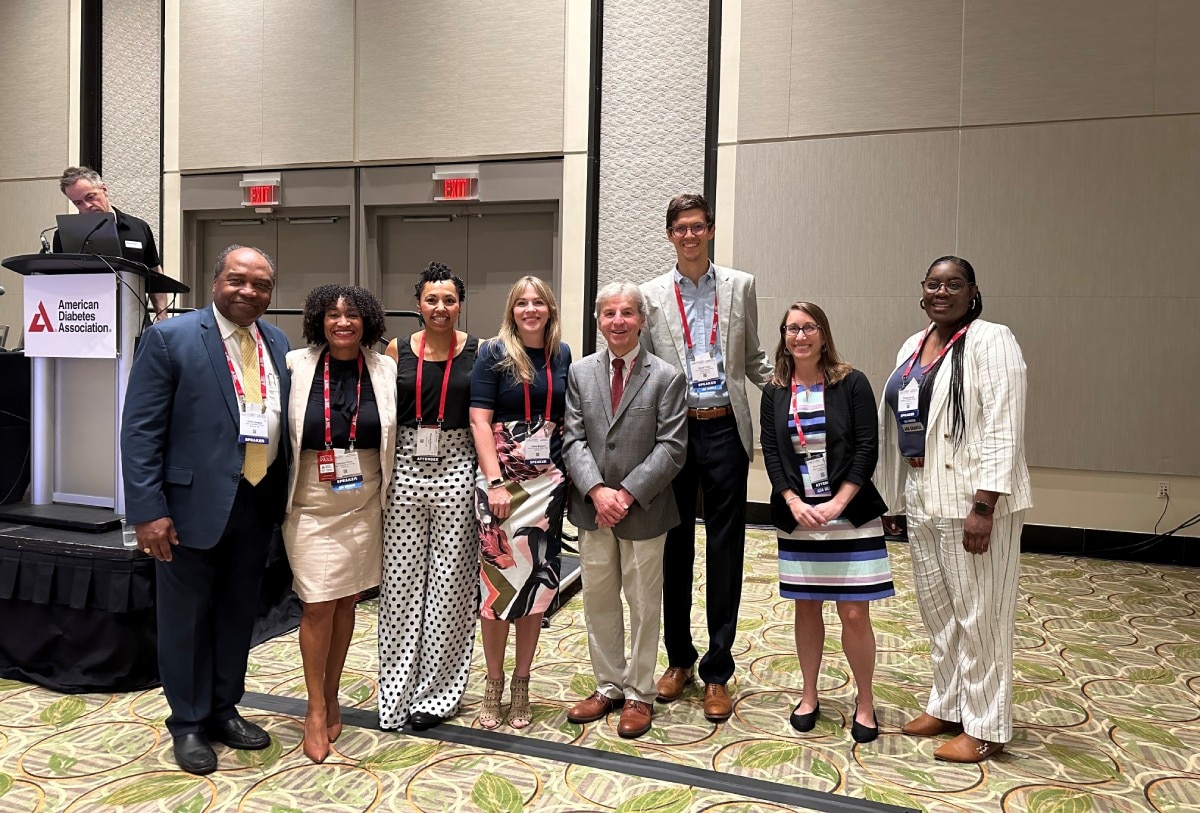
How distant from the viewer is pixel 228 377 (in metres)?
2.51

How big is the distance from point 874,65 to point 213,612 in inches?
211

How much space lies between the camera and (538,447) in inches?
108

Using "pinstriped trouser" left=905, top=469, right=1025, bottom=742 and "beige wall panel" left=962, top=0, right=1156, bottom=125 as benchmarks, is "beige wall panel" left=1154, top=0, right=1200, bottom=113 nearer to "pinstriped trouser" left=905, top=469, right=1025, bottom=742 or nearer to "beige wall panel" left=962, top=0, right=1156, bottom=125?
"beige wall panel" left=962, top=0, right=1156, bottom=125

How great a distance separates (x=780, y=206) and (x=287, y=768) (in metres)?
4.87

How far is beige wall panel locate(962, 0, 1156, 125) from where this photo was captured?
5.25 m

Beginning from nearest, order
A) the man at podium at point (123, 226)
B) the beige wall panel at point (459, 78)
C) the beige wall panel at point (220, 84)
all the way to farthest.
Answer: the man at podium at point (123, 226)
the beige wall panel at point (459, 78)
the beige wall panel at point (220, 84)

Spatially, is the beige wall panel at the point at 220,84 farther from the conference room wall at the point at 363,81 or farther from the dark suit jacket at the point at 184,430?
the dark suit jacket at the point at 184,430

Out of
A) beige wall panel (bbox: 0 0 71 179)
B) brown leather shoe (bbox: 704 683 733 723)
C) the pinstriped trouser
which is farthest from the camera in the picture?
beige wall panel (bbox: 0 0 71 179)

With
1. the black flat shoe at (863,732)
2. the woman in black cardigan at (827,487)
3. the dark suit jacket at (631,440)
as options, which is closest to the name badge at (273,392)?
the dark suit jacket at (631,440)

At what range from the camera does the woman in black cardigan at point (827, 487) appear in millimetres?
Answer: 2688

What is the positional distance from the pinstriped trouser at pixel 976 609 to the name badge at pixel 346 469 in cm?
181

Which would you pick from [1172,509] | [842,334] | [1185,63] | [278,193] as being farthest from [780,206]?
[278,193]

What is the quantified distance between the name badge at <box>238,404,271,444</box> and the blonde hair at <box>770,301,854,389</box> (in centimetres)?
167

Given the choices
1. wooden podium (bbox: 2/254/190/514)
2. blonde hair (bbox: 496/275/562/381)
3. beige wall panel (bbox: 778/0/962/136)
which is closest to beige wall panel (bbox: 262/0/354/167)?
beige wall panel (bbox: 778/0/962/136)
